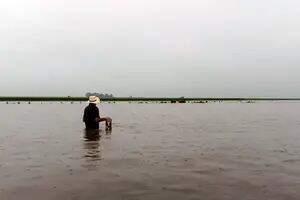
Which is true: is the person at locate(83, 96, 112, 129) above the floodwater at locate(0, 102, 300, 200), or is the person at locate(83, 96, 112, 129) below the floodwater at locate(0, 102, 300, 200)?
above

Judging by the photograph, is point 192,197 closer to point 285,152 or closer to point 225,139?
point 285,152

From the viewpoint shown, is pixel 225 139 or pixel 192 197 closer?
pixel 192 197

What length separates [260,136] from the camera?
930 inches

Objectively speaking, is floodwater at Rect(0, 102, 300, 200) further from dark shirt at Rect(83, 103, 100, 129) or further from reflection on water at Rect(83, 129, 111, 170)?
dark shirt at Rect(83, 103, 100, 129)

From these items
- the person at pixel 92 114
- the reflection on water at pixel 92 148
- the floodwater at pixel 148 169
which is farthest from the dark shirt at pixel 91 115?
the floodwater at pixel 148 169

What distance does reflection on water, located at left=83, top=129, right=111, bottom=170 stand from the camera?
1366cm

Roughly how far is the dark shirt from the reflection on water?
38 centimetres

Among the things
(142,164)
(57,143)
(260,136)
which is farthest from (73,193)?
(260,136)

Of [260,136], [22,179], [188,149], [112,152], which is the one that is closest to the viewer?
[22,179]

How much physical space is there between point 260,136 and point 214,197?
1513cm

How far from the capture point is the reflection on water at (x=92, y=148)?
13.7 m

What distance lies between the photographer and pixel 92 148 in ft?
58.2

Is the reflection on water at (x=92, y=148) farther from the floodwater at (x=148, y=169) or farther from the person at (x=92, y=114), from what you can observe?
the person at (x=92, y=114)

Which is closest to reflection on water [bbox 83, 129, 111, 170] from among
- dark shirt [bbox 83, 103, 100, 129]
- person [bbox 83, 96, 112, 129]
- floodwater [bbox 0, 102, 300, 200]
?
floodwater [bbox 0, 102, 300, 200]
